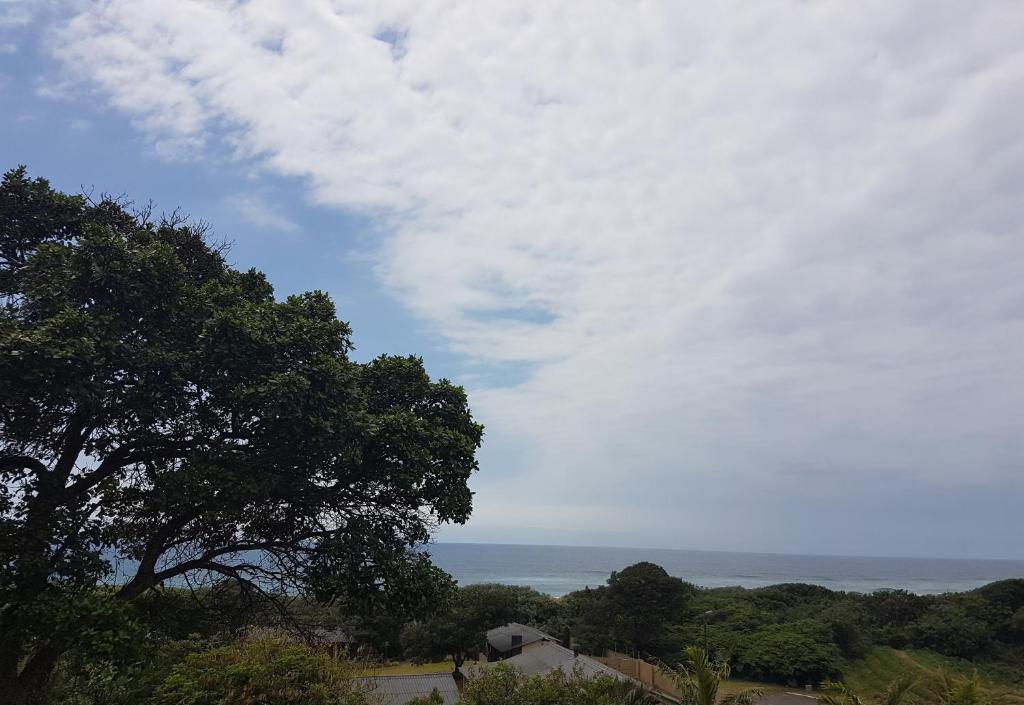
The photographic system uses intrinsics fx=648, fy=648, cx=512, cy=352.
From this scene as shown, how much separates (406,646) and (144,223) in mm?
30966

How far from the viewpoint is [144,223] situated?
12430 millimetres

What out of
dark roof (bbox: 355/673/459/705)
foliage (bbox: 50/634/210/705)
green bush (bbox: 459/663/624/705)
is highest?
foliage (bbox: 50/634/210/705)

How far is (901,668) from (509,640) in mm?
20173

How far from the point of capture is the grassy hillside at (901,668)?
30.9m

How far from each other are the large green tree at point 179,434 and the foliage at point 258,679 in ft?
3.93

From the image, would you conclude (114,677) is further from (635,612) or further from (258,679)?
(635,612)

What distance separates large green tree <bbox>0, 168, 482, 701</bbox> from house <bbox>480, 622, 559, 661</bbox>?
2264cm

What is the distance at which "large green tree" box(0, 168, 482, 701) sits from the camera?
9.21 metres

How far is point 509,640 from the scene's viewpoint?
33.3 m

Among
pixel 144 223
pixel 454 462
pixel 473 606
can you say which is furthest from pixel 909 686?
pixel 473 606

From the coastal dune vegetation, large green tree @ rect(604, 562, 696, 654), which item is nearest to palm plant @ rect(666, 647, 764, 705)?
the coastal dune vegetation

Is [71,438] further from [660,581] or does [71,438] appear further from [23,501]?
[660,581]

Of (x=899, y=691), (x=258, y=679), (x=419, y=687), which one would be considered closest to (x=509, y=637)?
(x=419, y=687)

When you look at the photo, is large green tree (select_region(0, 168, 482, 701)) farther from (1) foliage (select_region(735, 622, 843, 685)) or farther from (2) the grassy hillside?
(2) the grassy hillside
